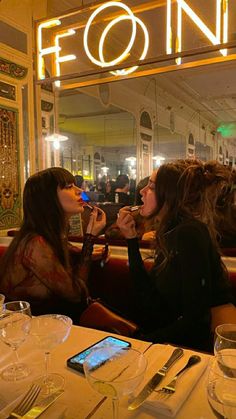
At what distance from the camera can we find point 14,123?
3.71 meters

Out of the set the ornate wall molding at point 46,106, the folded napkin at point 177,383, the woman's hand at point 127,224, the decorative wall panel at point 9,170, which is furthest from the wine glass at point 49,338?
the ornate wall molding at point 46,106

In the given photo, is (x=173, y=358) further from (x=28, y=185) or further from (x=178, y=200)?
(x=28, y=185)

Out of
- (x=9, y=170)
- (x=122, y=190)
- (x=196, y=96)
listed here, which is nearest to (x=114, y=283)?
(x=9, y=170)

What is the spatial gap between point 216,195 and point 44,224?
3.30ft

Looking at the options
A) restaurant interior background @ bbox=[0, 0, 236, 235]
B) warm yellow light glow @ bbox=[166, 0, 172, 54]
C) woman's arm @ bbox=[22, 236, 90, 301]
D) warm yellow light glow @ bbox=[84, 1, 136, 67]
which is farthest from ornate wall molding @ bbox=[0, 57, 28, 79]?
woman's arm @ bbox=[22, 236, 90, 301]

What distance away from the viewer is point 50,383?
0.98 m

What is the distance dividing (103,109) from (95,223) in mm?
8018

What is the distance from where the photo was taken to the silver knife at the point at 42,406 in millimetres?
841

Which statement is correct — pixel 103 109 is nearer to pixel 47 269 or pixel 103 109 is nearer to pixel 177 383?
pixel 47 269

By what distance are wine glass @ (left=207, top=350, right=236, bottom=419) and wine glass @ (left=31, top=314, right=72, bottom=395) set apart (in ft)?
1.41

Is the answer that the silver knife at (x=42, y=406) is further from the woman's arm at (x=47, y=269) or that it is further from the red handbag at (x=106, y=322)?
the woman's arm at (x=47, y=269)

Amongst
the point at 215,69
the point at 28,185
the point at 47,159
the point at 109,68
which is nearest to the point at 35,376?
the point at 28,185

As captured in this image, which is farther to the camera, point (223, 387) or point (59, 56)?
point (59, 56)

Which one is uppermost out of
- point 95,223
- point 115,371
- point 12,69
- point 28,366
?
point 12,69
